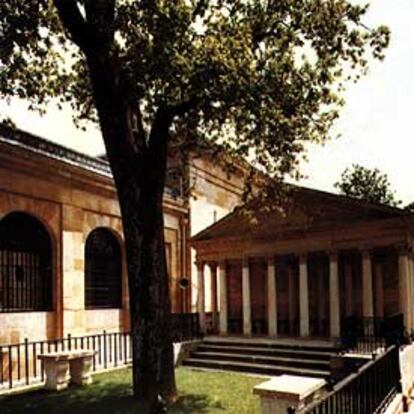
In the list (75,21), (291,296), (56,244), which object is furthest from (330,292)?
(75,21)

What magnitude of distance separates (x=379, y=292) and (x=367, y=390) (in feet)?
43.9

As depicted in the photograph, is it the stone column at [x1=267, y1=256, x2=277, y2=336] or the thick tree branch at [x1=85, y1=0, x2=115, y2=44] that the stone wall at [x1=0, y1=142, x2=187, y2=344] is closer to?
the thick tree branch at [x1=85, y1=0, x2=115, y2=44]

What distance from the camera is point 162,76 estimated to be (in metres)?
10.1

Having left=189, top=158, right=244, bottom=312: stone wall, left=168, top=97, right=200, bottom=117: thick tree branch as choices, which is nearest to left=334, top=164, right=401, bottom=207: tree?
left=189, top=158, right=244, bottom=312: stone wall

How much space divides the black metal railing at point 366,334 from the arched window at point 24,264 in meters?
8.74

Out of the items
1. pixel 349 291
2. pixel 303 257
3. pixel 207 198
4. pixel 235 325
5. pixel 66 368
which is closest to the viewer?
pixel 66 368

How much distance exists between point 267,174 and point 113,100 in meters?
5.20

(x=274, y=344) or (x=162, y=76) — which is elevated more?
(x=162, y=76)

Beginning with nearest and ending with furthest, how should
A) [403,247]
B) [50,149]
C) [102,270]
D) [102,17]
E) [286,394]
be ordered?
[286,394] < [102,17] < [50,149] < [403,247] < [102,270]

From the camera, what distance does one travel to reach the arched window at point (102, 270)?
17.8m

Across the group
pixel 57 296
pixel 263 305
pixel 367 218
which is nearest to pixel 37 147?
pixel 57 296

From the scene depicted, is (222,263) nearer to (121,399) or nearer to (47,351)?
(47,351)

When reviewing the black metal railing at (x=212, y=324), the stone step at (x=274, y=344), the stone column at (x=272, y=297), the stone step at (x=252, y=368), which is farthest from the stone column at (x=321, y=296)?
the stone step at (x=252, y=368)

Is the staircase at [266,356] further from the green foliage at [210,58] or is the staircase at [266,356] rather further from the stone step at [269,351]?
the green foliage at [210,58]
